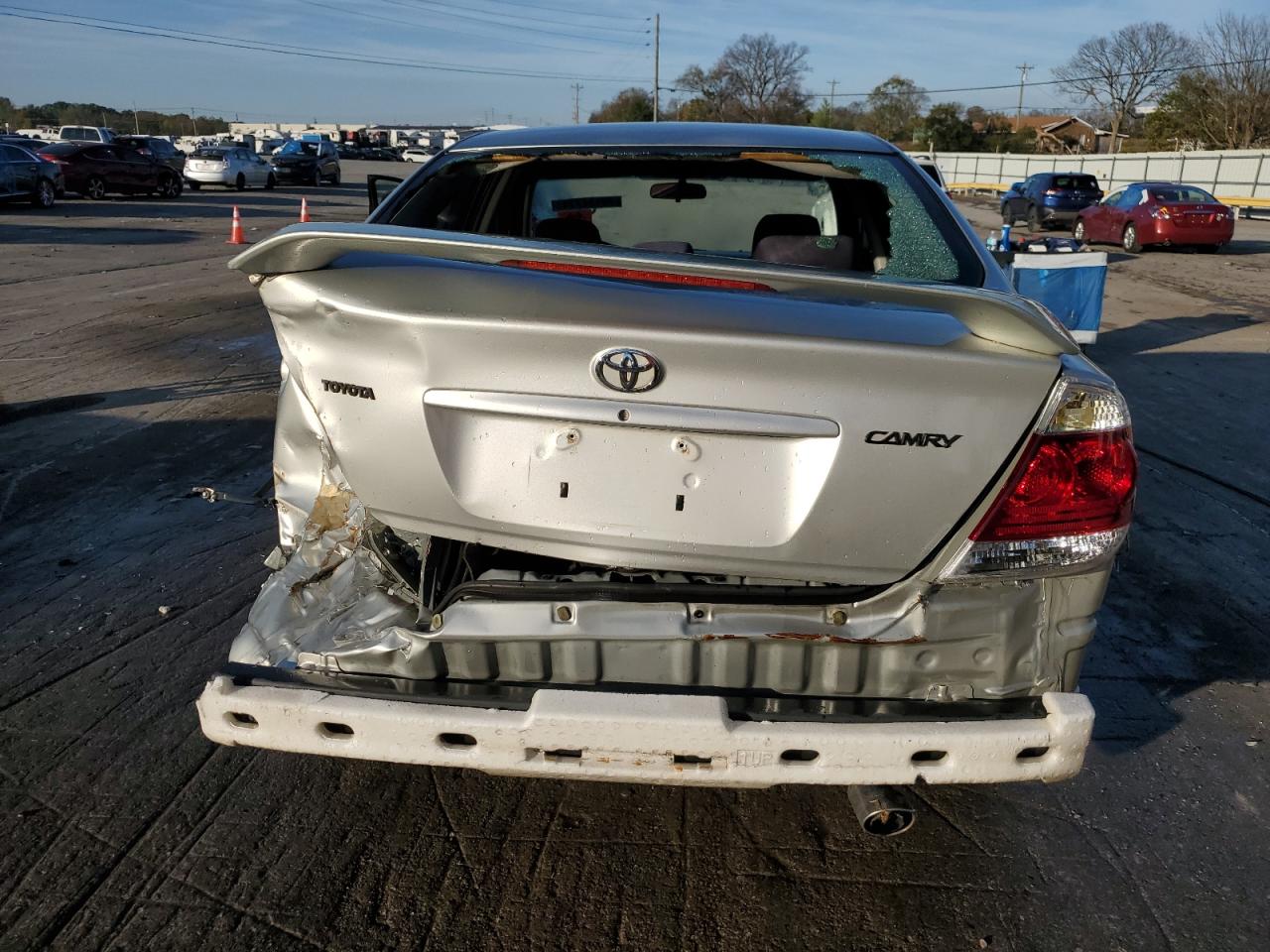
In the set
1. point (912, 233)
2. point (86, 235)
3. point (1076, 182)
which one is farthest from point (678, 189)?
point (1076, 182)

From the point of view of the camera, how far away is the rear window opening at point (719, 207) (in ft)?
10.9

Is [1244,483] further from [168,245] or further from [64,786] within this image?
[168,245]

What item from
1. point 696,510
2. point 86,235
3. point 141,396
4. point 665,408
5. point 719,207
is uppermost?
point 719,207

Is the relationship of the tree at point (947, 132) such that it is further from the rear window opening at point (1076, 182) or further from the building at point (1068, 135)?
the rear window opening at point (1076, 182)

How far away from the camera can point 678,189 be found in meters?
3.61

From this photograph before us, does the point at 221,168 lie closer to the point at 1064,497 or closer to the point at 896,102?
the point at 1064,497

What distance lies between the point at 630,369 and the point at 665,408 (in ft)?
0.35

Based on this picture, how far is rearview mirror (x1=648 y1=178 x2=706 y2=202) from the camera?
3.59 m

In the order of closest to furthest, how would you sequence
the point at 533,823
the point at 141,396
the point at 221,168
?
1. the point at 533,823
2. the point at 141,396
3. the point at 221,168

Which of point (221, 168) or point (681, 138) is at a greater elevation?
point (681, 138)

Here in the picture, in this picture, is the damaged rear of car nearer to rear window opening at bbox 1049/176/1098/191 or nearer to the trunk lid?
the trunk lid

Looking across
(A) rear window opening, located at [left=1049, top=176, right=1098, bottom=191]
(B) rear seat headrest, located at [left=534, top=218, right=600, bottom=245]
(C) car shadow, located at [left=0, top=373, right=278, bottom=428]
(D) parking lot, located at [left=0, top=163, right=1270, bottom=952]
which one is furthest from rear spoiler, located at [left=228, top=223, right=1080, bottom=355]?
(A) rear window opening, located at [left=1049, top=176, right=1098, bottom=191]

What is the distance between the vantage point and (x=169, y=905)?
2420mm

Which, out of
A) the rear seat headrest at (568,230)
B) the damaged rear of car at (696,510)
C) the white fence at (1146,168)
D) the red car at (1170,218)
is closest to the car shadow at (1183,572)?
the damaged rear of car at (696,510)
